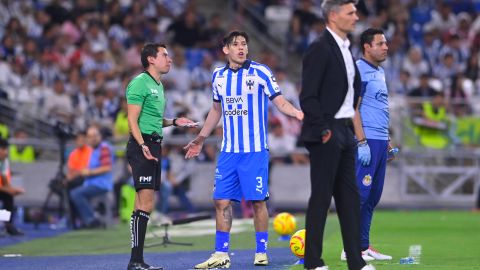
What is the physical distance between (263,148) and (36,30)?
14452 mm

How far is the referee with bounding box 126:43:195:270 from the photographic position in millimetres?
10984

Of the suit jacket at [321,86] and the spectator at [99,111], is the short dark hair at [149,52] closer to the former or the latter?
the suit jacket at [321,86]

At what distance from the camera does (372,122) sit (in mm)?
11547

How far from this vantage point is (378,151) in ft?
37.9

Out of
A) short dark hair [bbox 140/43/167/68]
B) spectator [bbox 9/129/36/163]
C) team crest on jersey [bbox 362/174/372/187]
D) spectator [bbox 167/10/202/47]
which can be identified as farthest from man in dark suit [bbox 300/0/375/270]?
spectator [bbox 167/10/202/47]

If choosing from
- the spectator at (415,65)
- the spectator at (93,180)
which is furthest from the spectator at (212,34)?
the spectator at (93,180)

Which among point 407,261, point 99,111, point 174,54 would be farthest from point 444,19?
point 407,261

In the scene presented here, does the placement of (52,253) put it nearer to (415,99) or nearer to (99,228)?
(99,228)

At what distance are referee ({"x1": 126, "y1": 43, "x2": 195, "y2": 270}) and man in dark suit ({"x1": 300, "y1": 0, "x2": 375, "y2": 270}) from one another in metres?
2.35

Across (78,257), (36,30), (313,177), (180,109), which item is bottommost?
(78,257)

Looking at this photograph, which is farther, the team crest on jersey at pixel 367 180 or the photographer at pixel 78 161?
the photographer at pixel 78 161

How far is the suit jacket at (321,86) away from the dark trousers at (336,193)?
129mm

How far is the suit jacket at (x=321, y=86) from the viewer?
8969 mm

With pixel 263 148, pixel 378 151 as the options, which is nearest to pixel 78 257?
pixel 263 148
